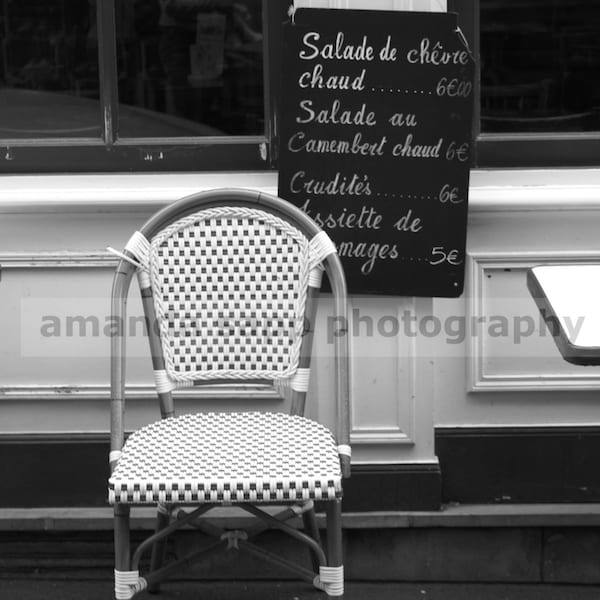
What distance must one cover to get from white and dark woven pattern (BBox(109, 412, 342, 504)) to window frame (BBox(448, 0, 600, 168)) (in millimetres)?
1085

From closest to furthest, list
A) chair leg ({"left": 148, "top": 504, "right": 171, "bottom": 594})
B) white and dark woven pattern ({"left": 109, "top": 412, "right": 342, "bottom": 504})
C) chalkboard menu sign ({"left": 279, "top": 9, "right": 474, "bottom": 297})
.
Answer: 1. white and dark woven pattern ({"left": 109, "top": 412, "right": 342, "bottom": 504})
2. chair leg ({"left": 148, "top": 504, "right": 171, "bottom": 594})
3. chalkboard menu sign ({"left": 279, "top": 9, "right": 474, "bottom": 297})

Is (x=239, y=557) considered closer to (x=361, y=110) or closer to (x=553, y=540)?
(x=553, y=540)

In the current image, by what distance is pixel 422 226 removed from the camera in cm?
337

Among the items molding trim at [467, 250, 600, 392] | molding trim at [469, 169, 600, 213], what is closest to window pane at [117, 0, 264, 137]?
molding trim at [469, 169, 600, 213]

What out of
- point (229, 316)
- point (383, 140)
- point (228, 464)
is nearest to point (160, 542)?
point (228, 464)

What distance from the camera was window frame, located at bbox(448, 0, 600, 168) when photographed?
3.44m

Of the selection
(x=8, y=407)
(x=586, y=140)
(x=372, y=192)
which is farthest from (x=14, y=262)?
(x=586, y=140)

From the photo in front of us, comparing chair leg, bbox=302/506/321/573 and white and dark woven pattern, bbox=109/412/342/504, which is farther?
chair leg, bbox=302/506/321/573

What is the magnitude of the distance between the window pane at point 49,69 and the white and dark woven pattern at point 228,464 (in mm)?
1103

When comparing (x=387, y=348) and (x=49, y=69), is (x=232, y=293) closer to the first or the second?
(x=387, y=348)

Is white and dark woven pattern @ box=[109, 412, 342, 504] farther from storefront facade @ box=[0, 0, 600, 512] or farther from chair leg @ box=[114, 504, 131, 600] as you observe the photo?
storefront facade @ box=[0, 0, 600, 512]

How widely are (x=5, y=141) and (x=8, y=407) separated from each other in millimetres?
805

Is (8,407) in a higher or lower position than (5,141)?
lower

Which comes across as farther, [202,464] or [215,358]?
[215,358]
